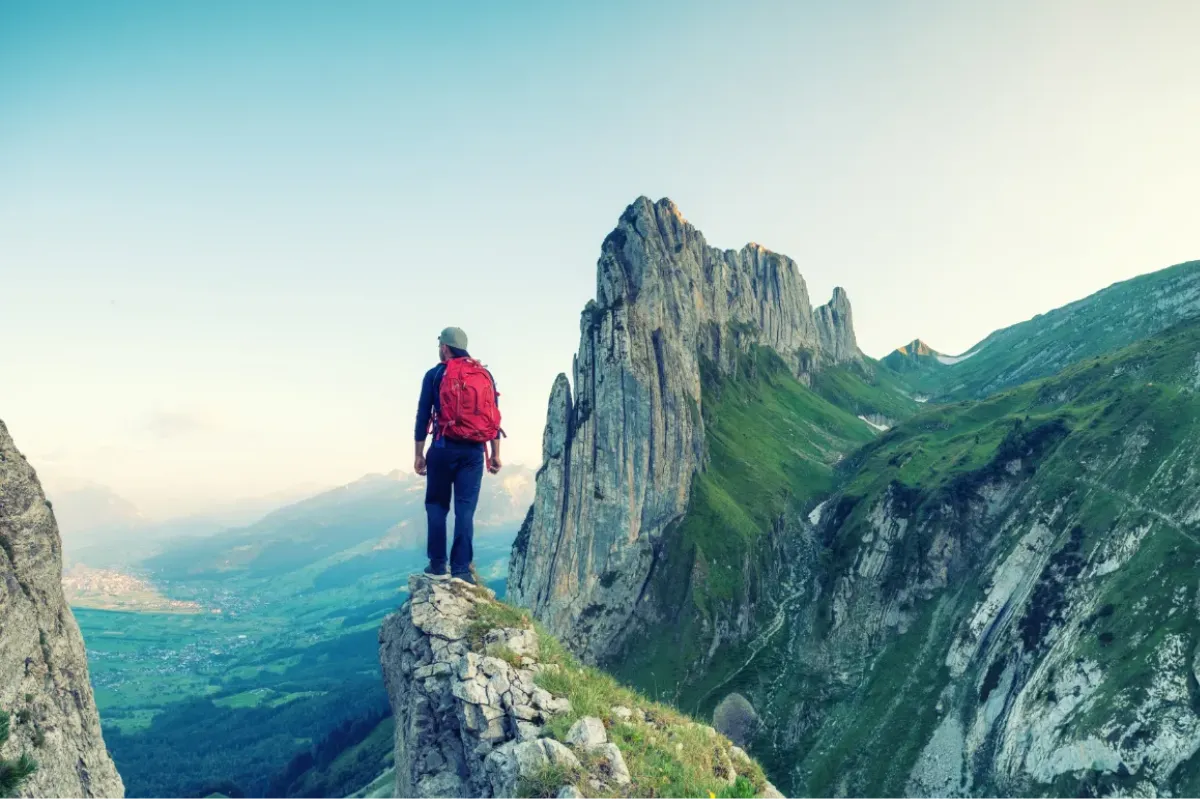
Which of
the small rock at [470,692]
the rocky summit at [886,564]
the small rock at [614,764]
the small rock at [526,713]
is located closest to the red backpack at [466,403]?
the small rock at [470,692]

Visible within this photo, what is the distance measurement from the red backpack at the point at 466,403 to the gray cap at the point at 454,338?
1.41 ft

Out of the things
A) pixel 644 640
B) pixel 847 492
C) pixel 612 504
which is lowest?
pixel 644 640

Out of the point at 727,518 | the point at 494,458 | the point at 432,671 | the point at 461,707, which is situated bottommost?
the point at 727,518

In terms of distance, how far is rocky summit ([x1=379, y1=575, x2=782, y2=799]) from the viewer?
33.4 ft

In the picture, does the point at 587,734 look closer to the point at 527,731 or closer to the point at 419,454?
the point at 527,731

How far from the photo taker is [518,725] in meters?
11.5

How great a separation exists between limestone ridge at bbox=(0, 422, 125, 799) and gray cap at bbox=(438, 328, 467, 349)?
12.0m

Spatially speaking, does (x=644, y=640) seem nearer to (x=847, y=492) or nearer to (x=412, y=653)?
(x=847, y=492)

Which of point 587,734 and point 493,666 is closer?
point 587,734

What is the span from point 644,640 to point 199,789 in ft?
466

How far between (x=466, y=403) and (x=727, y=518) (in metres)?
119

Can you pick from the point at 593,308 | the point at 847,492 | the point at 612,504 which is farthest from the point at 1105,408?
the point at 593,308

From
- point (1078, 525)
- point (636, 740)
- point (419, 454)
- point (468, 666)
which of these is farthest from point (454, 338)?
point (1078, 525)

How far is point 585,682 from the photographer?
43.6ft
